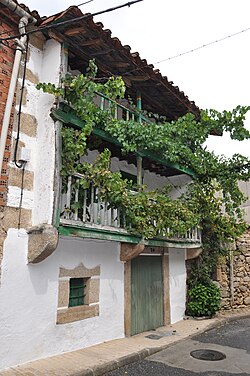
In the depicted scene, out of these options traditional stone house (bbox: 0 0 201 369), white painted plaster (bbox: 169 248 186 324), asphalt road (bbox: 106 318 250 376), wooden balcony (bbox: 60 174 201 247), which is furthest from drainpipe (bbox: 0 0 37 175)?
white painted plaster (bbox: 169 248 186 324)

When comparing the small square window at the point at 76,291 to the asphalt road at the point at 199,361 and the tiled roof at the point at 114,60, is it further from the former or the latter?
the tiled roof at the point at 114,60

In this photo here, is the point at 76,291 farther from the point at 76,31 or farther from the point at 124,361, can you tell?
the point at 76,31

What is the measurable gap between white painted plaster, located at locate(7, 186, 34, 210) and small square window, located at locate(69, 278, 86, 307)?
1.79 m

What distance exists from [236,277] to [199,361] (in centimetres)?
563

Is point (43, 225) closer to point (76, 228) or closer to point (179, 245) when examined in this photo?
point (76, 228)

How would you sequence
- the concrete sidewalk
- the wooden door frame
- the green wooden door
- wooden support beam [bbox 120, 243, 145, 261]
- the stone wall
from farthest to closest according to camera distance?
the stone wall
the green wooden door
the wooden door frame
wooden support beam [bbox 120, 243, 145, 261]
the concrete sidewalk

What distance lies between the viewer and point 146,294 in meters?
8.30

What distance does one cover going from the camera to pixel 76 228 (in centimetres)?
587

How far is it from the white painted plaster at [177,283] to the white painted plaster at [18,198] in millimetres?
4961

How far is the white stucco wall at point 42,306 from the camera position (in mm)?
5102

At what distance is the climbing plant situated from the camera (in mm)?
6062

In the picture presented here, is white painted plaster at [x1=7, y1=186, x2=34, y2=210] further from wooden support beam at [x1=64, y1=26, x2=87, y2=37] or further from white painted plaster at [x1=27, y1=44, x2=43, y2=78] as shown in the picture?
wooden support beam at [x1=64, y1=26, x2=87, y2=37]

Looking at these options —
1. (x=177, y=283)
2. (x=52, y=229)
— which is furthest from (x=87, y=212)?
(x=177, y=283)

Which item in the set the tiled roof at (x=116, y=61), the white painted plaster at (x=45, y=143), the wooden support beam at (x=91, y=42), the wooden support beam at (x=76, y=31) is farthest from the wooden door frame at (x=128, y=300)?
the wooden support beam at (x=76, y=31)
